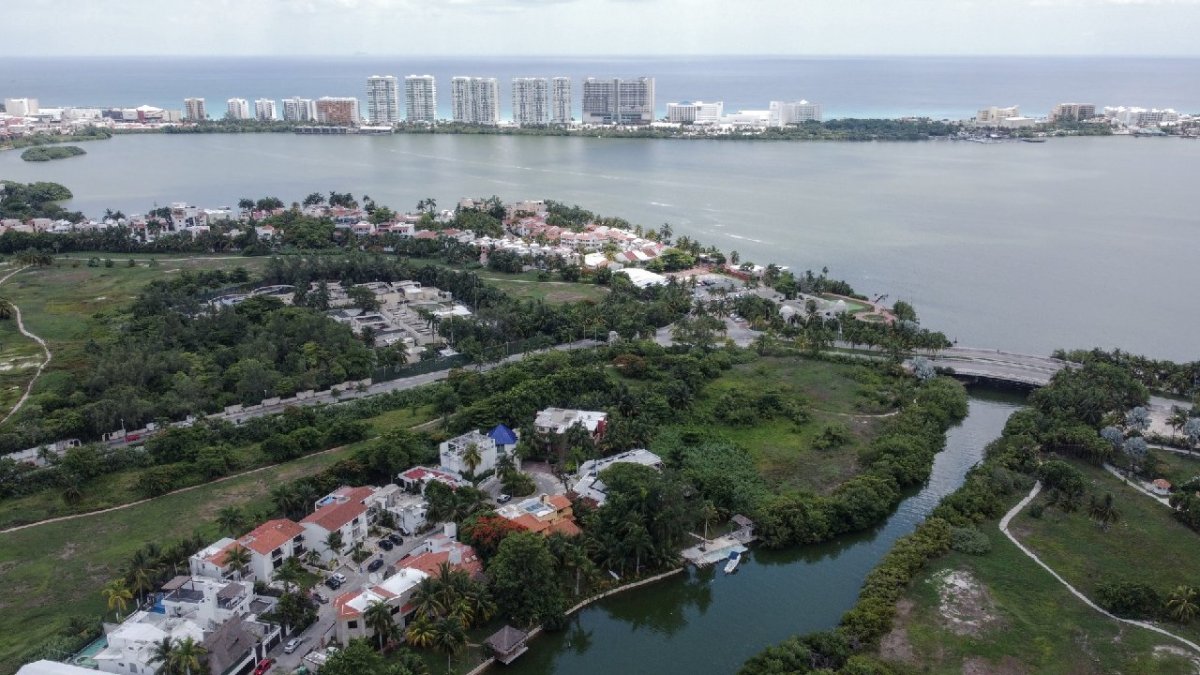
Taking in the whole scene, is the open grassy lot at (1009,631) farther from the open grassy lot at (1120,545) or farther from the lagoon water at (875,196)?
the lagoon water at (875,196)

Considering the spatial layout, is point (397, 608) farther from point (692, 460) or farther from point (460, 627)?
point (692, 460)

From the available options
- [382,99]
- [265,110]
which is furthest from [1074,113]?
[265,110]

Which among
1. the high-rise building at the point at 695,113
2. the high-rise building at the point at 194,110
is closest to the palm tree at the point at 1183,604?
the high-rise building at the point at 695,113

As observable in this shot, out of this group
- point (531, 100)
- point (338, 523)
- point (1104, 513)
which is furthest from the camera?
point (531, 100)

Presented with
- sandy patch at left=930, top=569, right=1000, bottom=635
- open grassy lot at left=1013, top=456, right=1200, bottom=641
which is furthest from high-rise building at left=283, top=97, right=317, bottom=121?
sandy patch at left=930, top=569, right=1000, bottom=635

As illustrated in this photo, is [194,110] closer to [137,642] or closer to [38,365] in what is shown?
[38,365]

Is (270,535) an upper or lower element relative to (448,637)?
upper

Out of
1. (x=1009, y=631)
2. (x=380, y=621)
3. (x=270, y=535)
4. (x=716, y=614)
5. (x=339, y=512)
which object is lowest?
(x=716, y=614)
